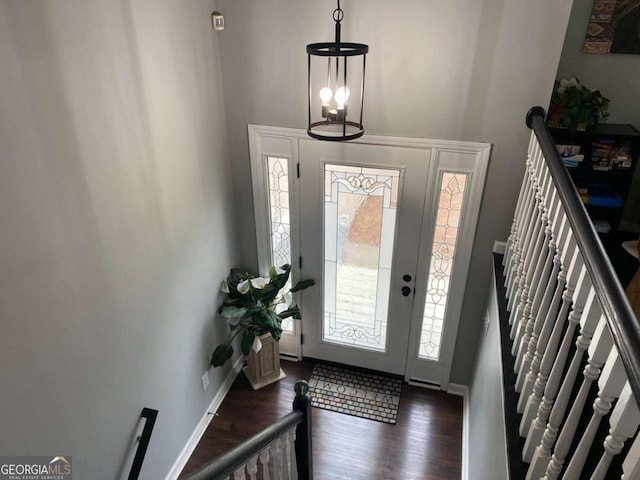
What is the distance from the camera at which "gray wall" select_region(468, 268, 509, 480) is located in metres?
1.95

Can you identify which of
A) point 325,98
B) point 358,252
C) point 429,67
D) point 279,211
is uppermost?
point 429,67

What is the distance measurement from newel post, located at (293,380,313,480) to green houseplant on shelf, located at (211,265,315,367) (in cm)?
120

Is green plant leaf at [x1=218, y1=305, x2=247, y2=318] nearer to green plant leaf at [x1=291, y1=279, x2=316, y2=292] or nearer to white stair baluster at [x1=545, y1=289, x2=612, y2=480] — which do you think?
green plant leaf at [x1=291, y1=279, x2=316, y2=292]

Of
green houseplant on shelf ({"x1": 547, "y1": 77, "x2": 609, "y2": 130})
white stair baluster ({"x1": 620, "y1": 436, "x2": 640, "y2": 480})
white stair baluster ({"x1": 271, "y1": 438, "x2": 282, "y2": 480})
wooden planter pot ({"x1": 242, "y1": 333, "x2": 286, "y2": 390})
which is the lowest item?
wooden planter pot ({"x1": 242, "y1": 333, "x2": 286, "y2": 390})

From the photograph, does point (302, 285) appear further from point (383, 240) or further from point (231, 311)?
point (383, 240)

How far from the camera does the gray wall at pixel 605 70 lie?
311 cm

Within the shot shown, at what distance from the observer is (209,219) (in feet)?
10.1

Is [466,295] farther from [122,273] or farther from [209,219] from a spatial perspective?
[122,273]

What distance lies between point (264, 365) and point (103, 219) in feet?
6.58

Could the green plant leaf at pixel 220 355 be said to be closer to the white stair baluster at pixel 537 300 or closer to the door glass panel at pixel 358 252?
the door glass panel at pixel 358 252

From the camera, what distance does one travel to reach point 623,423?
3.10 feet

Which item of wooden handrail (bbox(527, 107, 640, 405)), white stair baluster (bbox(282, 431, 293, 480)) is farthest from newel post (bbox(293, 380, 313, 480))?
wooden handrail (bbox(527, 107, 640, 405))

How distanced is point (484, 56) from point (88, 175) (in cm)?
213

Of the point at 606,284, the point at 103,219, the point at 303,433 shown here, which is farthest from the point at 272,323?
the point at 606,284
